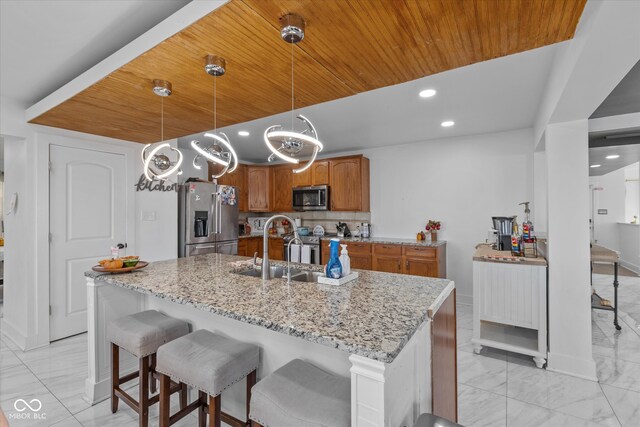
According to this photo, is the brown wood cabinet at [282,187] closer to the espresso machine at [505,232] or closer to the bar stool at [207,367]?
the espresso machine at [505,232]

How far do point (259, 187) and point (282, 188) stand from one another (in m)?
0.46

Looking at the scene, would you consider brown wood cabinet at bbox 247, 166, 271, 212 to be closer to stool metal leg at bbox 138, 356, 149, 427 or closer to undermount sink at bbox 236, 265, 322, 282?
undermount sink at bbox 236, 265, 322, 282

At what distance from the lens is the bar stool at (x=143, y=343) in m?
1.69

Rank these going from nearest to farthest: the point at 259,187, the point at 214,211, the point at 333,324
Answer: the point at 333,324
the point at 214,211
the point at 259,187

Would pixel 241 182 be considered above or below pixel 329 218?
above

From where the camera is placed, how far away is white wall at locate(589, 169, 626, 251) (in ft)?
22.3

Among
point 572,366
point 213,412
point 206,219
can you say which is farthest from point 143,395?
point 572,366

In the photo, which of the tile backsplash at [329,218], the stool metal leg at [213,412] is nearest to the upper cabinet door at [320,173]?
the tile backsplash at [329,218]

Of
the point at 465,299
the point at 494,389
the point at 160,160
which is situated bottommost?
the point at 494,389

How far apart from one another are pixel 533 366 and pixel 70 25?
4.08 meters

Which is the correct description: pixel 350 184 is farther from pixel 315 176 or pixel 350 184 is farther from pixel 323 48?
pixel 323 48

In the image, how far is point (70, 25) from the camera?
1686 mm

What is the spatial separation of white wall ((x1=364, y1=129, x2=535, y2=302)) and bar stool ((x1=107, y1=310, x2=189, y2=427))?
3.64 meters

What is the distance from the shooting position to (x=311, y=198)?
5102mm
